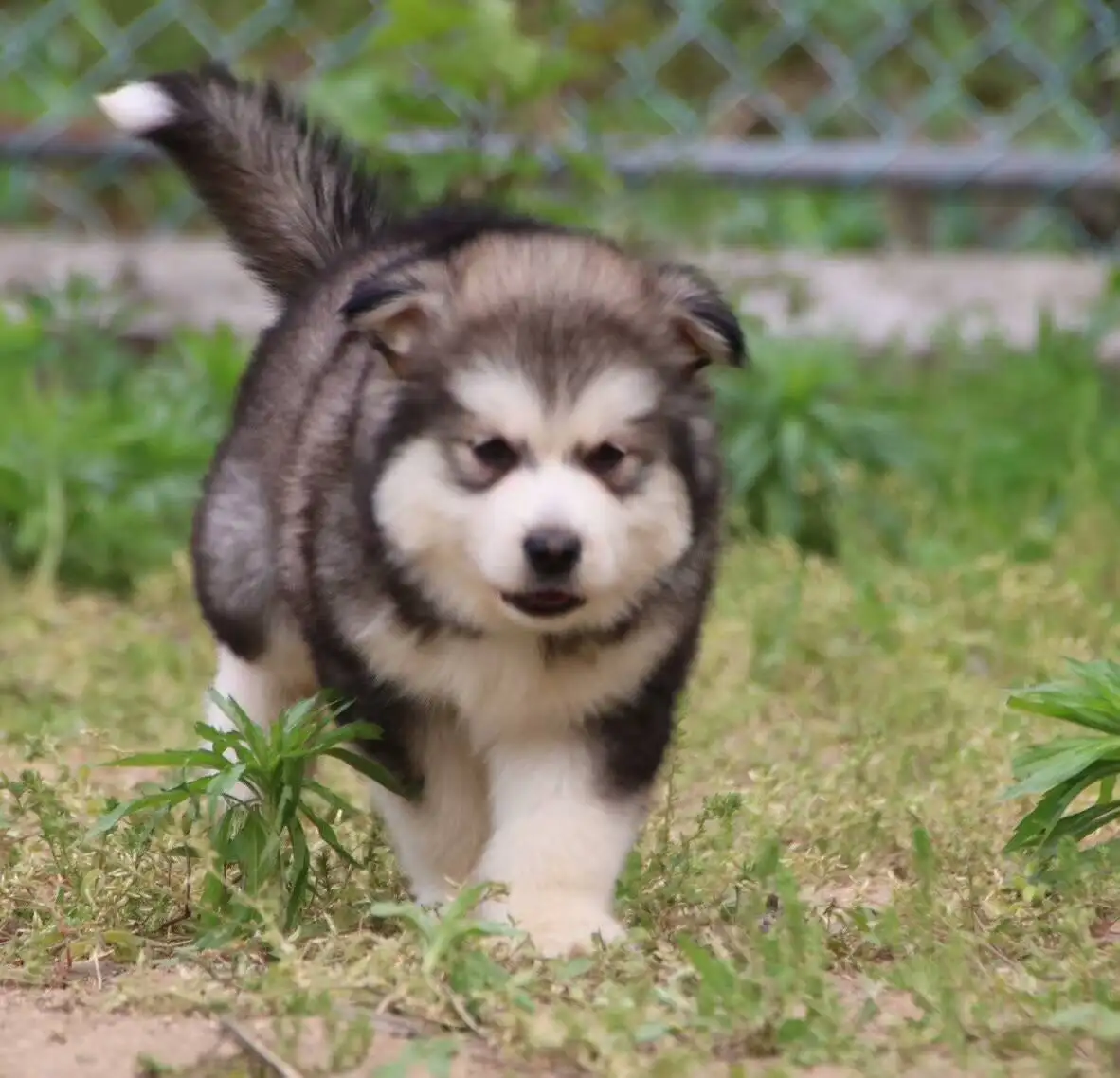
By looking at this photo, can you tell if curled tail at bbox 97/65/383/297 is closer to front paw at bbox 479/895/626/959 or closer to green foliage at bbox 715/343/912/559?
front paw at bbox 479/895/626/959

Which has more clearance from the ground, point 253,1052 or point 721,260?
point 721,260

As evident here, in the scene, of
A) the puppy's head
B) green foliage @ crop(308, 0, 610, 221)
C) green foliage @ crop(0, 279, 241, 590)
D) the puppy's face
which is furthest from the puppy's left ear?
green foliage @ crop(0, 279, 241, 590)

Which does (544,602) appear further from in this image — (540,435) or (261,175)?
(261,175)

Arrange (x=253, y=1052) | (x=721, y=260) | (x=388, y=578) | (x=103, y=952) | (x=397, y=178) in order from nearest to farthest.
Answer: (x=253, y=1052) → (x=103, y=952) → (x=388, y=578) → (x=397, y=178) → (x=721, y=260)

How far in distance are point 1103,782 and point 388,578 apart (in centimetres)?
113

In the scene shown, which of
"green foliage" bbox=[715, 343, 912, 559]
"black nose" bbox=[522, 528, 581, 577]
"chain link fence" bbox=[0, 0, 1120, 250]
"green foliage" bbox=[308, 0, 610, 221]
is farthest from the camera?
"chain link fence" bbox=[0, 0, 1120, 250]

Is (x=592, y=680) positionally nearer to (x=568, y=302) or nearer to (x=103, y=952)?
(x=568, y=302)

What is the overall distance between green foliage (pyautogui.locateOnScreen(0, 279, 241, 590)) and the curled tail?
73.7 inches

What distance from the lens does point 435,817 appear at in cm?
357

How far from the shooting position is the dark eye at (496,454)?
10.7ft

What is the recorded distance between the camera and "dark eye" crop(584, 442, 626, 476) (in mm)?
3299

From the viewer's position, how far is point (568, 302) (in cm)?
342

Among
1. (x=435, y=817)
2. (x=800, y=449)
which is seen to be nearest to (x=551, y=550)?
(x=435, y=817)

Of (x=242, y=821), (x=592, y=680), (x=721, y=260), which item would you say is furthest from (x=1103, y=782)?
(x=721, y=260)
